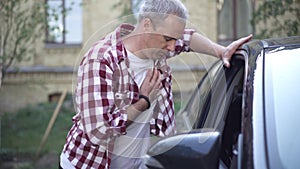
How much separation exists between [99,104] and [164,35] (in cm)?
52

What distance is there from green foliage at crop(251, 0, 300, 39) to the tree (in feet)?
11.0

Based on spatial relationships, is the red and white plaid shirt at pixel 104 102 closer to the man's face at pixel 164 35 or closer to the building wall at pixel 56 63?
the man's face at pixel 164 35

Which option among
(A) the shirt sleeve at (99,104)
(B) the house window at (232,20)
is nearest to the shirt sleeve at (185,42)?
(A) the shirt sleeve at (99,104)

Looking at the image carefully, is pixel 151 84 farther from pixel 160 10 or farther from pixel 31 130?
pixel 31 130

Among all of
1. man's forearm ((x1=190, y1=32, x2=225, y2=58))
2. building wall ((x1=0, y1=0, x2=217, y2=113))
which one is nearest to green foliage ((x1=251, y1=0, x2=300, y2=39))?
man's forearm ((x1=190, y1=32, x2=225, y2=58))

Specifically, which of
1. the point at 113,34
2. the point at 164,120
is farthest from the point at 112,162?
the point at 113,34

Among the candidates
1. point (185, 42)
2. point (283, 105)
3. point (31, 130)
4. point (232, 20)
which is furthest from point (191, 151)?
point (232, 20)

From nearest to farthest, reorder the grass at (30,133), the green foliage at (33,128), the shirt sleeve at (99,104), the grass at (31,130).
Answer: the shirt sleeve at (99,104), the grass at (30,133), the grass at (31,130), the green foliage at (33,128)

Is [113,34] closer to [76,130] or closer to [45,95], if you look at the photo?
[76,130]

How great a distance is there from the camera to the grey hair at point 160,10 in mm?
3246

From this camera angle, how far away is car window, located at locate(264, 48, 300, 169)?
2.57m

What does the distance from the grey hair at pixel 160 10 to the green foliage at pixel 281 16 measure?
4408mm

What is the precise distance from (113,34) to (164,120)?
1.99ft

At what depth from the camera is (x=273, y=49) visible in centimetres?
322
